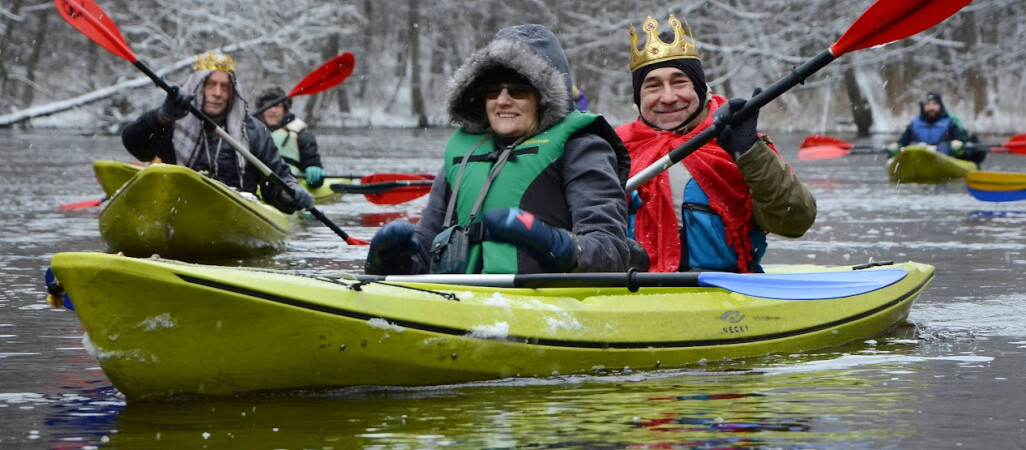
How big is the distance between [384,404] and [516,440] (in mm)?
698

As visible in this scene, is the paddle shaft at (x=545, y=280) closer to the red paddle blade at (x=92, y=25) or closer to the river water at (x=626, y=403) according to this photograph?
the river water at (x=626, y=403)

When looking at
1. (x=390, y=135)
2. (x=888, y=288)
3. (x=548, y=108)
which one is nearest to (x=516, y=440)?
(x=548, y=108)

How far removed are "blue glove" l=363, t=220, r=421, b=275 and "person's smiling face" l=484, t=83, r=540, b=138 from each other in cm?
48

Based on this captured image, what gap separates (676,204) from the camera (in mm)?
6109

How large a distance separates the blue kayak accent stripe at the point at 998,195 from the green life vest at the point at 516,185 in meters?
8.87

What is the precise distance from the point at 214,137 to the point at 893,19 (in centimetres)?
491

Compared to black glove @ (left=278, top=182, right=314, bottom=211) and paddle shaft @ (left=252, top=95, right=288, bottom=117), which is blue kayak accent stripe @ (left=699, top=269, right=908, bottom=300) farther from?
paddle shaft @ (left=252, top=95, right=288, bottom=117)

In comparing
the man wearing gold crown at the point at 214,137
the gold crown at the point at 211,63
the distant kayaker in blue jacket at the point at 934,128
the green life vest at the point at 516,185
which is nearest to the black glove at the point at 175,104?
the man wearing gold crown at the point at 214,137

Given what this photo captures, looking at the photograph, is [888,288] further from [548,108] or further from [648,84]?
[548,108]

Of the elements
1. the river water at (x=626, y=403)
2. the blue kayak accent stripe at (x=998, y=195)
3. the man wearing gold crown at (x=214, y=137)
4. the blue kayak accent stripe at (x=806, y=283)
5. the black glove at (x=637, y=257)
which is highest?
the man wearing gold crown at (x=214, y=137)

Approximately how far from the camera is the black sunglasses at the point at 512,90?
5.24 metres

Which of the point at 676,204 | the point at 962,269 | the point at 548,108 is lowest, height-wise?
the point at 962,269

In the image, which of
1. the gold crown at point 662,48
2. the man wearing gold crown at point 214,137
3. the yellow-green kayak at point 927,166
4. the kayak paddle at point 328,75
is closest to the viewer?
the gold crown at point 662,48

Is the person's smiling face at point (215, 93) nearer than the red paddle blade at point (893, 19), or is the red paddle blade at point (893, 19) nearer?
the red paddle blade at point (893, 19)
